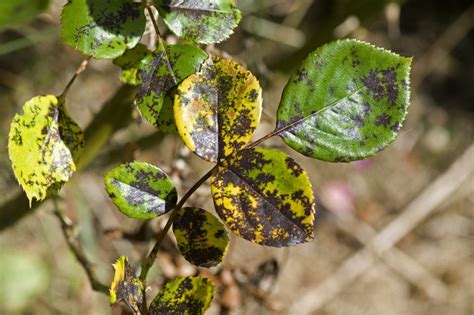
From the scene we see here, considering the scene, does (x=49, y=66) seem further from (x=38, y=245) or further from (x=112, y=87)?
(x=38, y=245)

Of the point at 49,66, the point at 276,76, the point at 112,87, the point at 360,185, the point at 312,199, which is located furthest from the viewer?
the point at 360,185

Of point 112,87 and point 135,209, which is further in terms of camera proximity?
point 112,87

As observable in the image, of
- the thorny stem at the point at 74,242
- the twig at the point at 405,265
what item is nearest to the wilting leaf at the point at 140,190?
the thorny stem at the point at 74,242

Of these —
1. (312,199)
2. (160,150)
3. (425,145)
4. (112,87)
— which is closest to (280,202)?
(312,199)

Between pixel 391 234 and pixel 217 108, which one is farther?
pixel 391 234

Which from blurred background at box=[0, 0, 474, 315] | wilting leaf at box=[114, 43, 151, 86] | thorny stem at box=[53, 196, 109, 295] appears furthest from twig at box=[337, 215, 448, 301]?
wilting leaf at box=[114, 43, 151, 86]

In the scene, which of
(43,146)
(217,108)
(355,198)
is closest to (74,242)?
(43,146)

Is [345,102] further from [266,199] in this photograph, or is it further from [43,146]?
[43,146]
